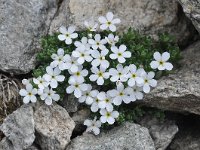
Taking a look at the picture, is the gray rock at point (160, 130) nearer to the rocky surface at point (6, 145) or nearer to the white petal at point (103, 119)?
the white petal at point (103, 119)

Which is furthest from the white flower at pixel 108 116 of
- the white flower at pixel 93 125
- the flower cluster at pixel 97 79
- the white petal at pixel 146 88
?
the white petal at pixel 146 88

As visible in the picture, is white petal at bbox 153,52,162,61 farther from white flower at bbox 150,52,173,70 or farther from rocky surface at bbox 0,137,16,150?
rocky surface at bbox 0,137,16,150

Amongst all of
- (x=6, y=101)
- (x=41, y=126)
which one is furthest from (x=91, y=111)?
(x=6, y=101)

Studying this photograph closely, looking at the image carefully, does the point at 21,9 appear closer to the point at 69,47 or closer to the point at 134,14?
the point at 69,47

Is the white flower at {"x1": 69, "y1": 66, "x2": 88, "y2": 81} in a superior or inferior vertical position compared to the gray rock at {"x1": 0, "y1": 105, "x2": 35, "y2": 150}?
superior

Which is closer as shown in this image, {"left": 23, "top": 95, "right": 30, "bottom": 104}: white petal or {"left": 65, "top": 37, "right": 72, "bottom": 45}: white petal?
{"left": 23, "top": 95, "right": 30, "bottom": 104}: white petal

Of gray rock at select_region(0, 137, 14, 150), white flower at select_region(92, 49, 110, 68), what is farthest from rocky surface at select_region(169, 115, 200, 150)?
gray rock at select_region(0, 137, 14, 150)
